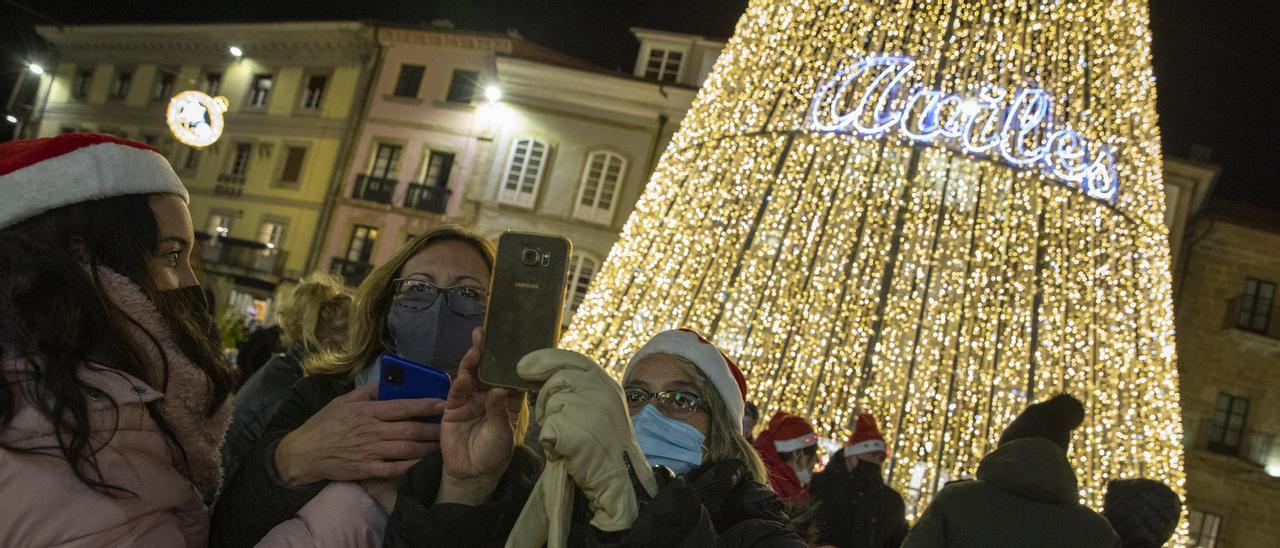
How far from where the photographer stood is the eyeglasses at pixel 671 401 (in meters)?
2.08

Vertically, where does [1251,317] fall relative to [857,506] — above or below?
above

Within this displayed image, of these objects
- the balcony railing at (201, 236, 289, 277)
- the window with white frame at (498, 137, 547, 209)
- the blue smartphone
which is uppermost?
the window with white frame at (498, 137, 547, 209)

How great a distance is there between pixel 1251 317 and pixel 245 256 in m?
26.7

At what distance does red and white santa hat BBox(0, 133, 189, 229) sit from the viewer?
1.51m

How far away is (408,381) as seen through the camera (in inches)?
64.5

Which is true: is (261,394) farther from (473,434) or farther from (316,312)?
(473,434)

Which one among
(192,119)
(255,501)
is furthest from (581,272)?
(255,501)

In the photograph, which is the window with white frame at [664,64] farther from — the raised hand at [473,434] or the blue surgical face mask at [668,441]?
the raised hand at [473,434]

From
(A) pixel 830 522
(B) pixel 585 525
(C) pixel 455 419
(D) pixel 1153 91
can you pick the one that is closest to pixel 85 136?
(C) pixel 455 419

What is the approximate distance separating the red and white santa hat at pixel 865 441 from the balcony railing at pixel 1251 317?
17916 millimetres

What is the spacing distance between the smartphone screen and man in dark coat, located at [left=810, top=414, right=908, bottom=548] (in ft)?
11.7

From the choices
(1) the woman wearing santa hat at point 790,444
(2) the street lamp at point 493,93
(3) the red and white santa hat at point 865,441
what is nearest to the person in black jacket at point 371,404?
(1) the woman wearing santa hat at point 790,444

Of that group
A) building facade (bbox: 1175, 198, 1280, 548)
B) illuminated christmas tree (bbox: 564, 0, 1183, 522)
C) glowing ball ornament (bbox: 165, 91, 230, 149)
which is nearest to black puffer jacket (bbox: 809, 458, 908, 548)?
illuminated christmas tree (bbox: 564, 0, 1183, 522)

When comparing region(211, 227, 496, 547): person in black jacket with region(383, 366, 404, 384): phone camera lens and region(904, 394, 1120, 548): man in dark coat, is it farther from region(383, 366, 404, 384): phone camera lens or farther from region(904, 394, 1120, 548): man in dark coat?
region(904, 394, 1120, 548): man in dark coat
